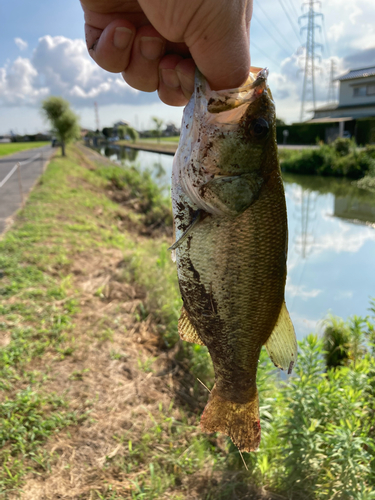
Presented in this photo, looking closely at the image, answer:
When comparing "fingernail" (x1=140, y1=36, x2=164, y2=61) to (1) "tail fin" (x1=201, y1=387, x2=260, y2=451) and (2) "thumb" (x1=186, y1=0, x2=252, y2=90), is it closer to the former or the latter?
(2) "thumb" (x1=186, y1=0, x2=252, y2=90)

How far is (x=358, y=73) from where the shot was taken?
118 feet

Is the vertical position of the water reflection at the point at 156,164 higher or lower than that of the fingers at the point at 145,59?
lower

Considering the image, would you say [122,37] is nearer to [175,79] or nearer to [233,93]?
[175,79]

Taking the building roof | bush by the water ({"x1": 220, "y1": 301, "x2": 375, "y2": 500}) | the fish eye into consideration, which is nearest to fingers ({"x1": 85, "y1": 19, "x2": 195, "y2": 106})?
the fish eye

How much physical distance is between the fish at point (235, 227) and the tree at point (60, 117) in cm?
3224

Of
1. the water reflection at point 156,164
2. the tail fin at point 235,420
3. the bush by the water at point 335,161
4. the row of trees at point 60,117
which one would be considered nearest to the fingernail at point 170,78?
the tail fin at point 235,420

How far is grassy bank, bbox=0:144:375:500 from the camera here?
9.64ft

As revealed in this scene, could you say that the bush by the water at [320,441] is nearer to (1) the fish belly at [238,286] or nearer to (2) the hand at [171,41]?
(1) the fish belly at [238,286]

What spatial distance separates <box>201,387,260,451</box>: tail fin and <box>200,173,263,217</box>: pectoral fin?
96 cm

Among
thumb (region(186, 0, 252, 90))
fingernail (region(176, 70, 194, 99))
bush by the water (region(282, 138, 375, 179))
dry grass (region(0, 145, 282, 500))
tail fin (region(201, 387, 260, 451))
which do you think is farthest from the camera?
bush by the water (region(282, 138, 375, 179))

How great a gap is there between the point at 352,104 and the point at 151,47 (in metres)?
40.8

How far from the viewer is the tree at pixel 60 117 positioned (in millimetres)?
30859

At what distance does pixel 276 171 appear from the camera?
1.47m

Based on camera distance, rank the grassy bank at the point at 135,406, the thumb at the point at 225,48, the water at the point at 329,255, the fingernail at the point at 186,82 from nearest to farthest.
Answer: the thumb at the point at 225,48
the fingernail at the point at 186,82
the grassy bank at the point at 135,406
the water at the point at 329,255
